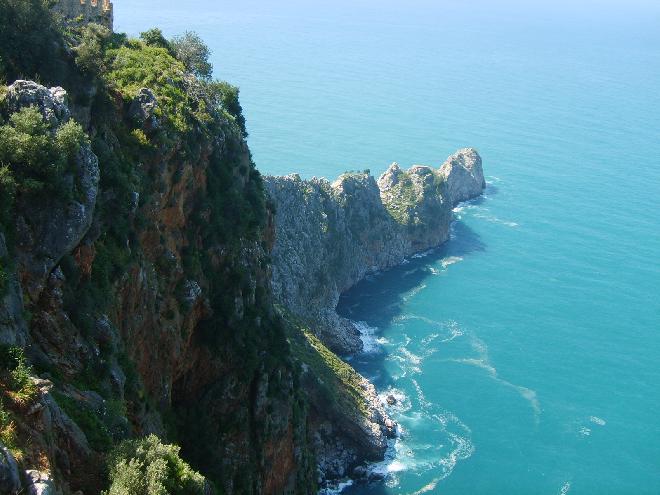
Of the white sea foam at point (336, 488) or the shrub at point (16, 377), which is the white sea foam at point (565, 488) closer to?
the white sea foam at point (336, 488)

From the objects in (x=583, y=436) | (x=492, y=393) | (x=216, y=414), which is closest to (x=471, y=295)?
(x=492, y=393)

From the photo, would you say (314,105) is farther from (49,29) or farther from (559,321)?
(49,29)

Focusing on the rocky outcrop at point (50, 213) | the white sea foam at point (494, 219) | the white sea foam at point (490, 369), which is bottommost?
the white sea foam at point (490, 369)

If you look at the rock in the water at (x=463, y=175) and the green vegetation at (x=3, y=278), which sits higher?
the green vegetation at (x=3, y=278)

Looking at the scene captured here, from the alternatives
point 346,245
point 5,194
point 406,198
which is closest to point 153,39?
point 5,194

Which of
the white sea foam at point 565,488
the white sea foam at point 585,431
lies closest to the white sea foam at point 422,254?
the white sea foam at point 585,431

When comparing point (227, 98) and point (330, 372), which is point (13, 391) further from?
point (330, 372)

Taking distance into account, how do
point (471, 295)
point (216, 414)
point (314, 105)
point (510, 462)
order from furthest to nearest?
1. point (314, 105)
2. point (471, 295)
3. point (510, 462)
4. point (216, 414)
